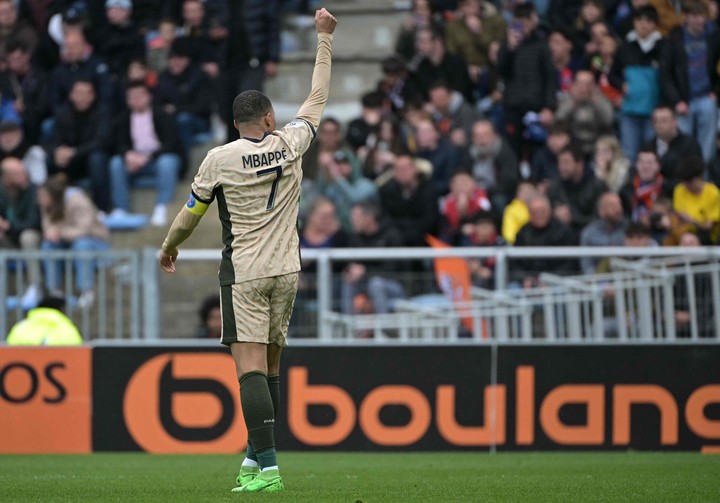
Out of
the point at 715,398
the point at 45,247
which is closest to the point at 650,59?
the point at 715,398

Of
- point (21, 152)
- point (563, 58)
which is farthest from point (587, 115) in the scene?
point (21, 152)

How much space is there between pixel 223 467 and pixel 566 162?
711 cm

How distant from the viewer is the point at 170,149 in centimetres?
1888

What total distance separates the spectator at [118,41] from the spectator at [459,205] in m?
6.18

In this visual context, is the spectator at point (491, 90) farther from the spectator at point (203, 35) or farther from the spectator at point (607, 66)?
the spectator at point (203, 35)

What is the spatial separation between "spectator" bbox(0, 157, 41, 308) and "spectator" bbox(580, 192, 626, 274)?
6.43m

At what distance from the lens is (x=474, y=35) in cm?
1959

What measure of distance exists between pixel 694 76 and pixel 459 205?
11.7 ft

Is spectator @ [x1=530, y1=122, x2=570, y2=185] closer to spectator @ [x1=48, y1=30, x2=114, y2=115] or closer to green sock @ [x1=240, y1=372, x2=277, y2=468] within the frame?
spectator @ [x1=48, y1=30, x2=114, y2=115]

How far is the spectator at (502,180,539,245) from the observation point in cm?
1598

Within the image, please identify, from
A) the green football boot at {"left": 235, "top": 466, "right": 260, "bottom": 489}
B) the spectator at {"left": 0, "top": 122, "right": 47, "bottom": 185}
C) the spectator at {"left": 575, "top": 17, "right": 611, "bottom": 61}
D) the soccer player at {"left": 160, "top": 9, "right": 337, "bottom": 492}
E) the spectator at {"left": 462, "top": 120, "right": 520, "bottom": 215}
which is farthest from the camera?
the spectator at {"left": 0, "top": 122, "right": 47, "bottom": 185}

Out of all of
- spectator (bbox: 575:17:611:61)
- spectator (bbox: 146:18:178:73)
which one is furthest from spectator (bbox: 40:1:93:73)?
spectator (bbox: 575:17:611:61)

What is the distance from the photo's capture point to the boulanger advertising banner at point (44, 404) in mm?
12984

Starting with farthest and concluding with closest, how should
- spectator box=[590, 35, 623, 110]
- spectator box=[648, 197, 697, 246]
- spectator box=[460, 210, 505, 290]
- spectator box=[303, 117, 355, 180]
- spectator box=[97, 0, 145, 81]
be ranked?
spectator box=[97, 0, 145, 81] → spectator box=[590, 35, 623, 110] → spectator box=[303, 117, 355, 180] → spectator box=[460, 210, 505, 290] → spectator box=[648, 197, 697, 246]
